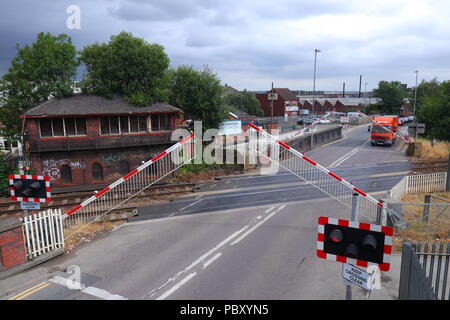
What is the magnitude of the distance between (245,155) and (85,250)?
1566 centimetres

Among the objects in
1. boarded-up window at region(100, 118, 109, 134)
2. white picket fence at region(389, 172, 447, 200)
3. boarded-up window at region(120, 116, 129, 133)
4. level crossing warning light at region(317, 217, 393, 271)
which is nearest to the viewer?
level crossing warning light at region(317, 217, 393, 271)

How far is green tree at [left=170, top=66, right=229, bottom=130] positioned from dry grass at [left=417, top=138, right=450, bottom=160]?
1929 centimetres

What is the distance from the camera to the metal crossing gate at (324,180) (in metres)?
11.9

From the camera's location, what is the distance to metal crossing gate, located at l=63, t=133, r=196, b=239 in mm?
12236

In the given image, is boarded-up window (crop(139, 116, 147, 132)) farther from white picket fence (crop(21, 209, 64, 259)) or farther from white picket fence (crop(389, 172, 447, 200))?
white picket fence (crop(389, 172, 447, 200))

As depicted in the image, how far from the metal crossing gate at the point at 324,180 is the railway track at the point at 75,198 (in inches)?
218

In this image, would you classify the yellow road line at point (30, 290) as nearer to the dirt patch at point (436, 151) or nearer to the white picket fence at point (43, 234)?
the white picket fence at point (43, 234)

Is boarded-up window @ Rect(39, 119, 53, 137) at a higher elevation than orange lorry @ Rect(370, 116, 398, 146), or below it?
higher

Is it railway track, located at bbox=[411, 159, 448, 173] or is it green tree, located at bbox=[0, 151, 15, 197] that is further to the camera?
railway track, located at bbox=[411, 159, 448, 173]

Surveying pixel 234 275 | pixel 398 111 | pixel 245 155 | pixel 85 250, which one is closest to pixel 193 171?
pixel 245 155

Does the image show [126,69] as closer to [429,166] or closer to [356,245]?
[356,245]

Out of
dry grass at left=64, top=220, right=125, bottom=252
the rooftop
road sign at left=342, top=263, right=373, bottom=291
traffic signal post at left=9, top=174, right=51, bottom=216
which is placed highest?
the rooftop

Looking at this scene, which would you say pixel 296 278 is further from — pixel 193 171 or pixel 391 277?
pixel 193 171

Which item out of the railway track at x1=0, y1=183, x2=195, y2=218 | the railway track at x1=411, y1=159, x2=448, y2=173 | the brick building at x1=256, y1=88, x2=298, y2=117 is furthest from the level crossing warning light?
the brick building at x1=256, y1=88, x2=298, y2=117
